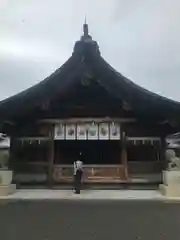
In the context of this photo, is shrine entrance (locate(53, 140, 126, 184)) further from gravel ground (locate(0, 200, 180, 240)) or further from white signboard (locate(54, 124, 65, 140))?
gravel ground (locate(0, 200, 180, 240))

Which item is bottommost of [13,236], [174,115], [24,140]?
[13,236]

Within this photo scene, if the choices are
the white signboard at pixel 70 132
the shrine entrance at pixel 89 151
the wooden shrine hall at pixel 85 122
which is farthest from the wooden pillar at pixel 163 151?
the white signboard at pixel 70 132

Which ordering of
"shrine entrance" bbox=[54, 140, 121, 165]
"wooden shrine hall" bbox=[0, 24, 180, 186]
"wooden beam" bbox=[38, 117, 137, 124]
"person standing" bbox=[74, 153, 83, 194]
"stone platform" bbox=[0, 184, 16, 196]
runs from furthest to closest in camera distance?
"shrine entrance" bbox=[54, 140, 121, 165], "wooden beam" bbox=[38, 117, 137, 124], "wooden shrine hall" bbox=[0, 24, 180, 186], "person standing" bbox=[74, 153, 83, 194], "stone platform" bbox=[0, 184, 16, 196]

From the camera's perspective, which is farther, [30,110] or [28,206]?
[30,110]

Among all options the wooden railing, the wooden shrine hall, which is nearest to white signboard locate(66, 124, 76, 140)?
the wooden shrine hall

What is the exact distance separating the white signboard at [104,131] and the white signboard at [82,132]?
1.80ft

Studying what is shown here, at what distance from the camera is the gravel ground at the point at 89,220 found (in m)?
6.24

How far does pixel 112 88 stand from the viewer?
11.5m

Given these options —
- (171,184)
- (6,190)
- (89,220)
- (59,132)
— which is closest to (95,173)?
(59,132)

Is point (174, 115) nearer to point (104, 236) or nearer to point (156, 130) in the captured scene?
point (156, 130)

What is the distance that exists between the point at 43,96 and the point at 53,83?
58 cm

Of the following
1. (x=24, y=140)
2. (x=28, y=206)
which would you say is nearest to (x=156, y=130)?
(x=24, y=140)

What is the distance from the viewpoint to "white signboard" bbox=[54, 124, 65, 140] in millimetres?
12094

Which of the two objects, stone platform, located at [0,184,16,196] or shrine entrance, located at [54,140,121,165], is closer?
stone platform, located at [0,184,16,196]
